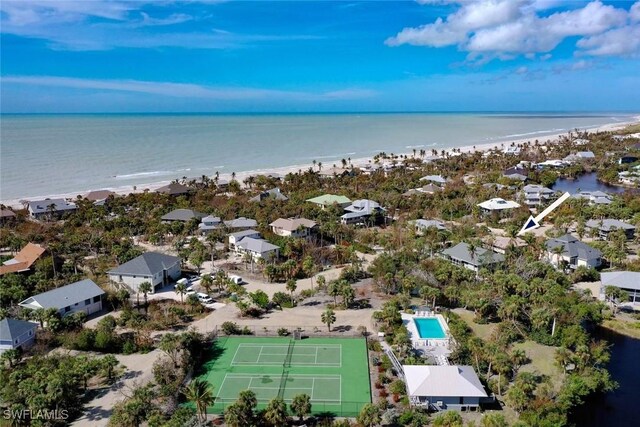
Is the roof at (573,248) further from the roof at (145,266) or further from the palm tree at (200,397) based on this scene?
Answer: the roof at (145,266)

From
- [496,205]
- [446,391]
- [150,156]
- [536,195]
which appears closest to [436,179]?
[536,195]

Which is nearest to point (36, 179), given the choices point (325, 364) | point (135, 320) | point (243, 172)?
point (243, 172)

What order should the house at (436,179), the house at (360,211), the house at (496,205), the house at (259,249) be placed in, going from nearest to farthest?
the house at (259,249) → the house at (360,211) → the house at (496,205) → the house at (436,179)

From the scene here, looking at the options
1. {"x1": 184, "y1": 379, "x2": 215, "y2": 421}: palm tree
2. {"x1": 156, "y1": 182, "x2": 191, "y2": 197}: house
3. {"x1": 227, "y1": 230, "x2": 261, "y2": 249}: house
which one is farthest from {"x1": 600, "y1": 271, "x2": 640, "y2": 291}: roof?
{"x1": 156, "y1": 182, "x2": 191, "y2": 197}: house

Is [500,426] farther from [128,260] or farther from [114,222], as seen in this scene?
[114,222]

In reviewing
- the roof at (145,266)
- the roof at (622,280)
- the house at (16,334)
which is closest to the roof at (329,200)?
the roof at (145,266)
